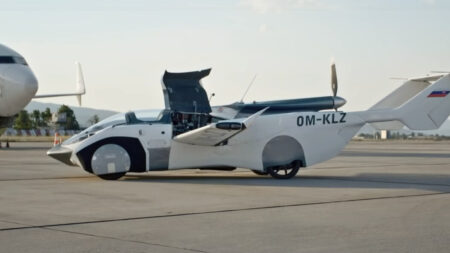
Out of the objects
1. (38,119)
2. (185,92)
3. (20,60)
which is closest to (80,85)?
(20,60)

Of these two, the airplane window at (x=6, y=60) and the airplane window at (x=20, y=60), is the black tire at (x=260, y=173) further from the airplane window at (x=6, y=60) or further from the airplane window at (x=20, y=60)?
the airplane window at (x=20, y=60)

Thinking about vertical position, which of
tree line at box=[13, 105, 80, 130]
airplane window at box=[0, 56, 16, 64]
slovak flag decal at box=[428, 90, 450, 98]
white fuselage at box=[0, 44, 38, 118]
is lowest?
tree line at box=[13, 105, 80, 130]

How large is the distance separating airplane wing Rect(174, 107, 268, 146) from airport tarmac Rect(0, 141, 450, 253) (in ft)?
2.82

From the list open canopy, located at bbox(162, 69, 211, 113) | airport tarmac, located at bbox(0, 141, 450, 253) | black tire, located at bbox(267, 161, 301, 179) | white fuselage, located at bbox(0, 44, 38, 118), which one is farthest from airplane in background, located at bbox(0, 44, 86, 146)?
black tire, located at bbox(267, 161, 301, 179)

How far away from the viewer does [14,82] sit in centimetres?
3194

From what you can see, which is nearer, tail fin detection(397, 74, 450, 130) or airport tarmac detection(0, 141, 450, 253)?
airport tarmac detection(0, 141, 450, 253)

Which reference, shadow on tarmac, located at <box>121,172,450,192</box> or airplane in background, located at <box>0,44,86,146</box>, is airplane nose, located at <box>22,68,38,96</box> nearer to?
airplane in background, located at <box>0,44,86,146</box>

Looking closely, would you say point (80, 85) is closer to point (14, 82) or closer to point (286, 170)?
point (14, 82)

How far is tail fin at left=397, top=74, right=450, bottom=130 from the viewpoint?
54.0ft

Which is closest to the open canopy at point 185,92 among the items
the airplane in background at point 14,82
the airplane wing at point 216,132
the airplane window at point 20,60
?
the airplane wing at point 216,132

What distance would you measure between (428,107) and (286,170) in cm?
352

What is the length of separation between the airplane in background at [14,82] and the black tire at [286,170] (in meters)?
18.9

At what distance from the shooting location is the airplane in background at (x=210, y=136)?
50.5 ft

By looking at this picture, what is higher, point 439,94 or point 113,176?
point 439,94
